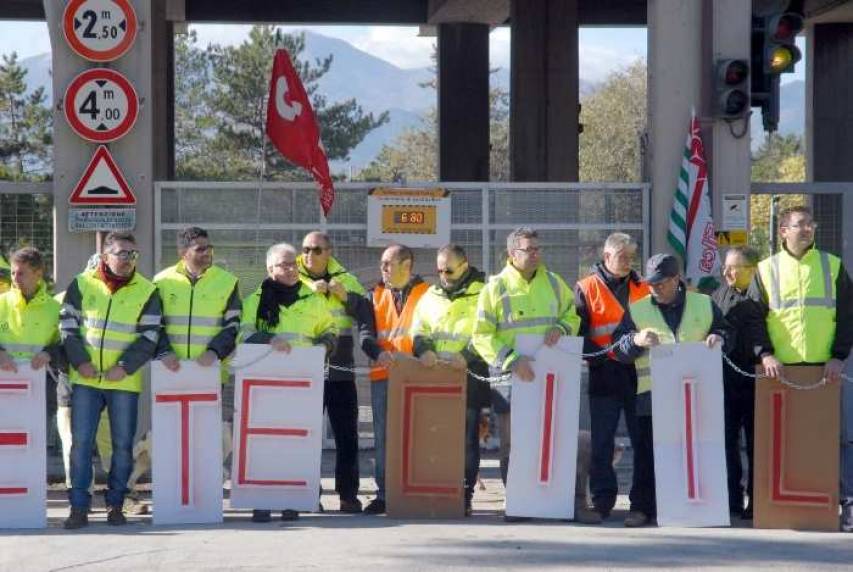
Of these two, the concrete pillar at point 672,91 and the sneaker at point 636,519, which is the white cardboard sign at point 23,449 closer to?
the sneaker at point 636,519

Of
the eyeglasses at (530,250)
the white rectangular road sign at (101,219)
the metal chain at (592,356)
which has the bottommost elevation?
the metal chain at (592,356)

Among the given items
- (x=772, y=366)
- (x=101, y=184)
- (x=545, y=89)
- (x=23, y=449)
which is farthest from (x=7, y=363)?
(x=545, y=89)

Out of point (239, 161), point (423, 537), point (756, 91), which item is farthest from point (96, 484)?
point (239, 161)

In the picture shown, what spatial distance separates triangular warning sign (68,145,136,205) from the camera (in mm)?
14305

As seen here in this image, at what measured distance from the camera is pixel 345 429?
12.1m

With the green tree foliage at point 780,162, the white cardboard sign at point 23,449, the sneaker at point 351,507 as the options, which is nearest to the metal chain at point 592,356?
the sneaker at point 351,507

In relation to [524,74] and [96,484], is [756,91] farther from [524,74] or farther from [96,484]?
[524,74]

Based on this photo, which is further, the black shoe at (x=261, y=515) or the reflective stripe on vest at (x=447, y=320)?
the reflective stripe on vest at (x=447, y=320)

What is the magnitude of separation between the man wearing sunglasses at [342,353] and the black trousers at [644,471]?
1.91 m

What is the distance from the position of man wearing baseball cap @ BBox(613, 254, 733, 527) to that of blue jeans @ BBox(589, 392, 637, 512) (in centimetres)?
12

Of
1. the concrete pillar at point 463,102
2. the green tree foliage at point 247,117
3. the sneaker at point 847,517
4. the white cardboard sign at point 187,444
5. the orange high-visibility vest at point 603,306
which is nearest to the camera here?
the sneaker at point 847,517

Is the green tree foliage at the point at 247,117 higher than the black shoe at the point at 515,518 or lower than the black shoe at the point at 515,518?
higher

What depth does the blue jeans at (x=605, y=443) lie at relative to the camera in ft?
38.5

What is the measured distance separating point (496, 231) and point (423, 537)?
521cm
